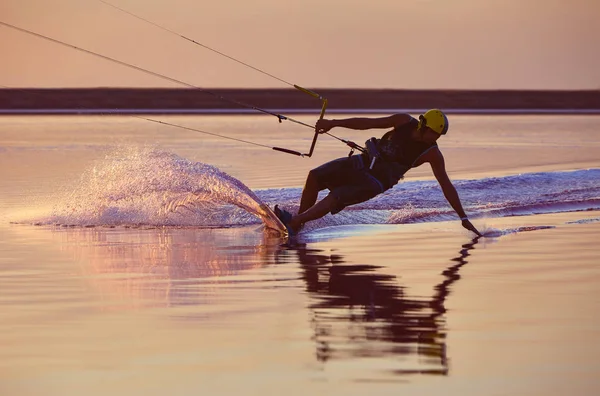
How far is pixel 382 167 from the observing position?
13469 mm

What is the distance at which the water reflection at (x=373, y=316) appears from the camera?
780 centimetres

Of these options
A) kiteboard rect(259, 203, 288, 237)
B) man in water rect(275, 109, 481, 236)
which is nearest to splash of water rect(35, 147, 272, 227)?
kiteboard rect(259, 203, 288, 237)

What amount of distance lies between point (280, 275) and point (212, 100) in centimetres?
8010

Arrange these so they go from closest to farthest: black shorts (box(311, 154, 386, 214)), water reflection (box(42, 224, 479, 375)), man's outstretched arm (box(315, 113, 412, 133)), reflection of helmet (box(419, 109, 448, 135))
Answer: water reflection (box(42, 224, 479, 375)) → man's outstretched arm (box(315, 113, 412, 133)) → reflection of helmet (box(419, 109, 448, 135)) → black shorts (box(311, 154, 386, 214))

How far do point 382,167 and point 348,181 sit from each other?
0.34 meters

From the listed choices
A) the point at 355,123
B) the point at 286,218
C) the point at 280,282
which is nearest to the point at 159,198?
the point at 286,218

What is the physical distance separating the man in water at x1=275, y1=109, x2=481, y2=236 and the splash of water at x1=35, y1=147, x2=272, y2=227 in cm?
98

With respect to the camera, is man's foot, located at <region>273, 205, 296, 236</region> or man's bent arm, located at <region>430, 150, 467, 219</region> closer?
man's bent arm, located at <region>430, 150, 467, 219</region>

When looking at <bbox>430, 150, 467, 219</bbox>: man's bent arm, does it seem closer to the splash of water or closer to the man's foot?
the man's foot

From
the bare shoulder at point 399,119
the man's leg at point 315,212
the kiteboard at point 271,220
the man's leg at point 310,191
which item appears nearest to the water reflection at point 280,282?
the kiteboard at point 271,220

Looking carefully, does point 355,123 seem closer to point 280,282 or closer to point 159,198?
point 280,282

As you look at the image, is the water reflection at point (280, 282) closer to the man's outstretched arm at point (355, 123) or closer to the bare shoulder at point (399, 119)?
the man's outstretched arm at point (355, 123)

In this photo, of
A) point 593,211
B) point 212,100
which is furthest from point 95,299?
point 212,100

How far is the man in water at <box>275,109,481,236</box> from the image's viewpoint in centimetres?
1328
